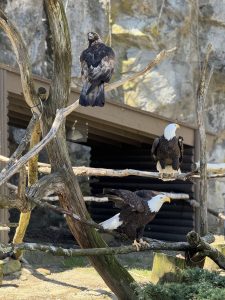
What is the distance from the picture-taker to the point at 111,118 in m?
9.96

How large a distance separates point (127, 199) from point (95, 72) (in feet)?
4.13

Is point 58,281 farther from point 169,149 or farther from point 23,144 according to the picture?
point 23,144

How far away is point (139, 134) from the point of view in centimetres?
1092

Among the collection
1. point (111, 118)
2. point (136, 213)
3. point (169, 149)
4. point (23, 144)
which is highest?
point (111, 118)

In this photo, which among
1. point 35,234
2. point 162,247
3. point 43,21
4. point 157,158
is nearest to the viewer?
point 162,247

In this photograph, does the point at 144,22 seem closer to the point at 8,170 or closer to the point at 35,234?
the point at 35,234

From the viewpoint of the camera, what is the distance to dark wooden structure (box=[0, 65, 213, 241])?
8.95 meters

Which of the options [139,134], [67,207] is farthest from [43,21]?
[67,207]

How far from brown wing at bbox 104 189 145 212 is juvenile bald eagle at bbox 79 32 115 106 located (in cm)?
82

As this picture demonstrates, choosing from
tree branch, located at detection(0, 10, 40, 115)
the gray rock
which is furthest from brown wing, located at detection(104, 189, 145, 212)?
the gray rock

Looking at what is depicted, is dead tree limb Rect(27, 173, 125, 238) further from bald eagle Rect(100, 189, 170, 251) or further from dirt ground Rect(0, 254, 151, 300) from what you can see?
dirt ground Rect(0, 254, 151, 300)

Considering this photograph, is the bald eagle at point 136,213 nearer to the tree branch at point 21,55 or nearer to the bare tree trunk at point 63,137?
the bare tree trunk at point 63,137

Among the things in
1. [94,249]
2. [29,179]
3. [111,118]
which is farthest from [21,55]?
[111,118]

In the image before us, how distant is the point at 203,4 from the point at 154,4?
186 cm
